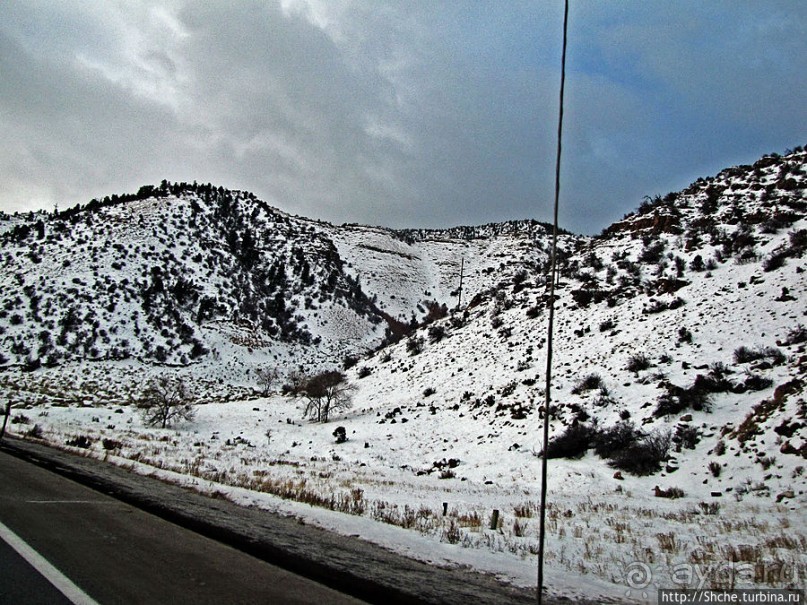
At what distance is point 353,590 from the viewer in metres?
5.02

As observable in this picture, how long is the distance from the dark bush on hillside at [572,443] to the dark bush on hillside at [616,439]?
39 cm

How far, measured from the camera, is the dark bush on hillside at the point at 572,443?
22406mm

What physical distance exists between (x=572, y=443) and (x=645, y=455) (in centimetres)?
349

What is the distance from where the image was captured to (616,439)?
21641mm

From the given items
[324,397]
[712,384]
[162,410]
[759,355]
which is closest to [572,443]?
[712,384]

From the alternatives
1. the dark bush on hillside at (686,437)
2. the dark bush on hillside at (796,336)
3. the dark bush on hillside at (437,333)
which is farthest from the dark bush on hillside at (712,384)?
the dark bush on hillside at (437,333)

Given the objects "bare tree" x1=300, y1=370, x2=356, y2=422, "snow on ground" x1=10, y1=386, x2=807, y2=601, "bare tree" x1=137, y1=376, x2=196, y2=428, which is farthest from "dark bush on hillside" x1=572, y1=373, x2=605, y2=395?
"bare tree" x1=137, y1=376, x2=196, y2=428

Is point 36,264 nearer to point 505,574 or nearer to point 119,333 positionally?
point 119,333

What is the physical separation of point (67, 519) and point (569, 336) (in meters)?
31.2

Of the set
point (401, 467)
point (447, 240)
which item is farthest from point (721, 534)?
point (447, 240)

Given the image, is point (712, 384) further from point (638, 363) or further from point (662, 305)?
point (662, 305)

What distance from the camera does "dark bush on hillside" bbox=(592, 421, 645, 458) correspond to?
69.5ft

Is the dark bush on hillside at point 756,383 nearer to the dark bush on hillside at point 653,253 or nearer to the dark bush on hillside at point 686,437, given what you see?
the dark bush on hillside at point 686,437

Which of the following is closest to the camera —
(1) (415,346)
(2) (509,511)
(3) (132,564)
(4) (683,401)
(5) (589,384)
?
(3) (132,564)
